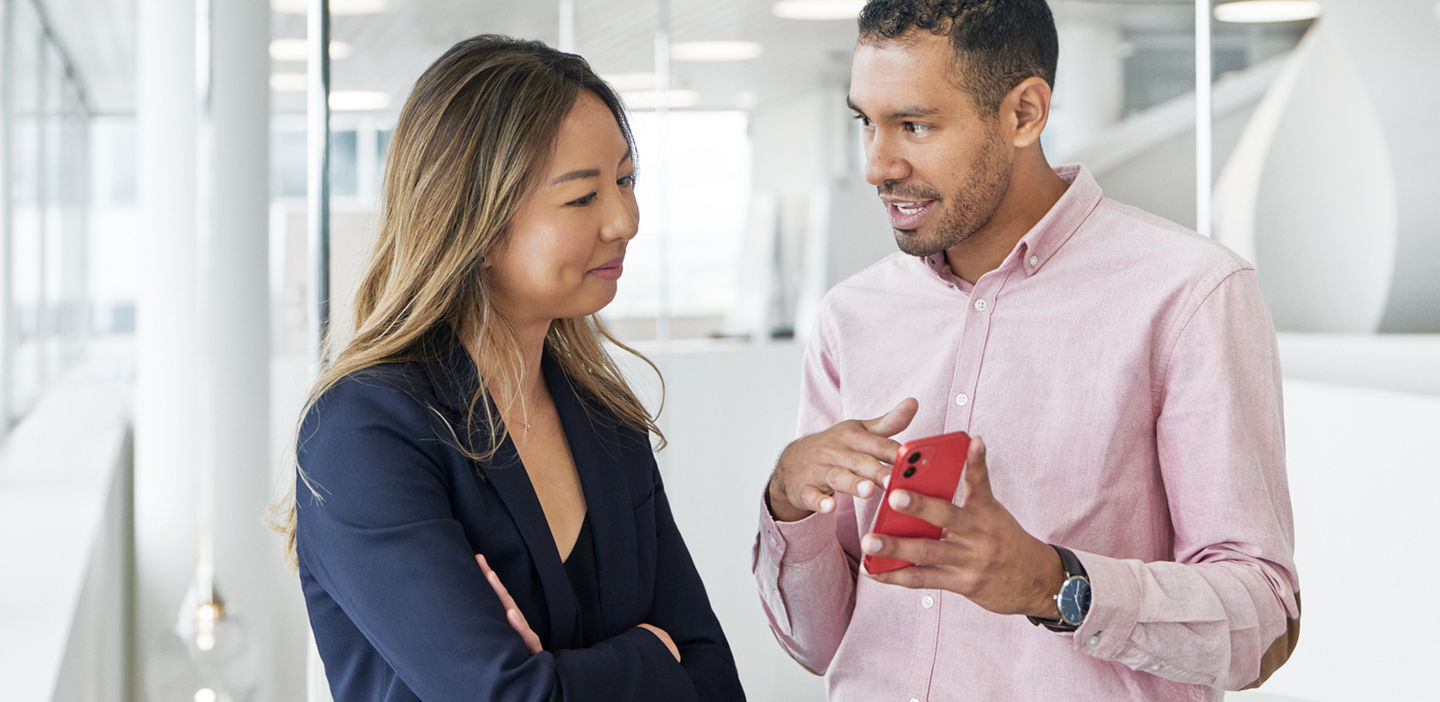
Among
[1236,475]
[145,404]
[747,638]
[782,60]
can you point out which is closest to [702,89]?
[782,60]

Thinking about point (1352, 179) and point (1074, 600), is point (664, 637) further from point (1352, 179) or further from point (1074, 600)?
point (1352, 179)

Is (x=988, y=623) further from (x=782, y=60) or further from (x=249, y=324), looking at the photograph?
(x=782, y=60)

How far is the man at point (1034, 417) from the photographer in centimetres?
128

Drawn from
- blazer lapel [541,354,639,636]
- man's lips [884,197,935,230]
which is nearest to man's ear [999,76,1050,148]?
man's lips [884,197,935,230]

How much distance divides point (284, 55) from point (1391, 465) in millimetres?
5178

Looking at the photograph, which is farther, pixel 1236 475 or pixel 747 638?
pixel 747 638

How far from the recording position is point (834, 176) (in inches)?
215

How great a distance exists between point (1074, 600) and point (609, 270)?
2.14 feet

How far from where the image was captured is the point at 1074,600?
1.22 m

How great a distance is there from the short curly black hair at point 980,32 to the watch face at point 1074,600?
62cm

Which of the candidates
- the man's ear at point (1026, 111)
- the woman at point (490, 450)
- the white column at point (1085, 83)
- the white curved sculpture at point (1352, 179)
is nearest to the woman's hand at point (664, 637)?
the woman at point (490, 450)

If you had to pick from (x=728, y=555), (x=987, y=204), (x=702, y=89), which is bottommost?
(x=728, y=555)

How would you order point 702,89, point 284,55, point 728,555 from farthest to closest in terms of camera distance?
point 284,55, point 702,89, point 728,555

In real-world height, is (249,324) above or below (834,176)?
below
